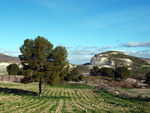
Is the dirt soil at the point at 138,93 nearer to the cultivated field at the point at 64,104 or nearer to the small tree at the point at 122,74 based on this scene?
the cultivated field at the point at 64,104

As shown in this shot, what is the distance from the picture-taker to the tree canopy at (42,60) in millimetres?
26641

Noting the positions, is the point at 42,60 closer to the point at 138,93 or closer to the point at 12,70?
the point at 138,93

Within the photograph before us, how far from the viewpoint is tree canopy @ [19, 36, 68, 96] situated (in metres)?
26.6

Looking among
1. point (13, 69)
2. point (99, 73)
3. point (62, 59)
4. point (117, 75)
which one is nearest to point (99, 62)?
point (99, 73)

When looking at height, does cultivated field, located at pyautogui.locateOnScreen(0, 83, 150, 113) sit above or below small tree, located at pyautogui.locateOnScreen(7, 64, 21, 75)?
below

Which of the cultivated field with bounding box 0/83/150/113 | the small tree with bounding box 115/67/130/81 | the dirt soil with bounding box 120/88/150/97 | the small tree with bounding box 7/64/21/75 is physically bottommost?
the dirt soil with bounding box 120/88/150/97

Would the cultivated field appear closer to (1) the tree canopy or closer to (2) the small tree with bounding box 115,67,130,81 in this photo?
(1) the tree canopy

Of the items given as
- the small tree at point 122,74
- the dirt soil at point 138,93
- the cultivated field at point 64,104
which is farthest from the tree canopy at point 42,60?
the small tree at point 122,74

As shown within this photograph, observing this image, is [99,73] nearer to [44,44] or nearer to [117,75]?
[117,75]

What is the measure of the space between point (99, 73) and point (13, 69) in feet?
149

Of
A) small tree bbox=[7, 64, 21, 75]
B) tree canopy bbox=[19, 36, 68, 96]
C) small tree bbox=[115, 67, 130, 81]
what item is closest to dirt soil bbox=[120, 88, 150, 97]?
tree canopy bbox=[19, 36, 68, 96]

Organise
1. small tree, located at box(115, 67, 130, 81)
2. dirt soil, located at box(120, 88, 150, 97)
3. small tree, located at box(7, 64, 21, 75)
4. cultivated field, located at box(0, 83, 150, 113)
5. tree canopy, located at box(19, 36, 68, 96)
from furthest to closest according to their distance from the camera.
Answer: small tree, located at box(115, 67, 130, 81)
small tree, located at box(7, 64, 21, 75)
dirt soil, located at box(120, 88, 150, 97)
tree canopy, located at box(19, 36, 68, 96)
cultivated field, located at box(0, 83, 150, 113)

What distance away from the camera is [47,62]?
2702 cm

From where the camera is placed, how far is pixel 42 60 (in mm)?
27188
